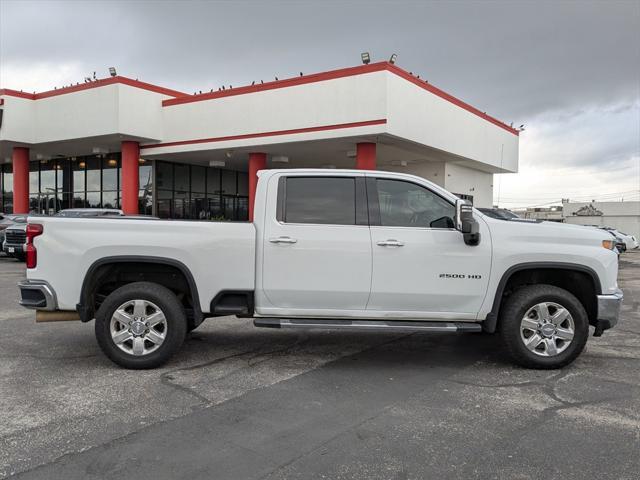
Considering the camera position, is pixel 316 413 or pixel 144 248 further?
pixel 144 248

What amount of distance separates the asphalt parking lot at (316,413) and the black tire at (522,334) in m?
0.18

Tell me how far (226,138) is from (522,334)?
728 inches

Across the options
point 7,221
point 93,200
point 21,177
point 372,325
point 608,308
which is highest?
point 21,177

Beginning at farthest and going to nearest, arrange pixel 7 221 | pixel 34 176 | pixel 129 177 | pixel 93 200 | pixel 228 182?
pixel 34 176 → pixel 228 182 → pixel 93 200 → pixel 129 177 → pixel 7 221

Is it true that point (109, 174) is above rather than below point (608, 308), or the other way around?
above

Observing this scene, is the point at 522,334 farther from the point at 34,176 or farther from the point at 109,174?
the point at 34,176

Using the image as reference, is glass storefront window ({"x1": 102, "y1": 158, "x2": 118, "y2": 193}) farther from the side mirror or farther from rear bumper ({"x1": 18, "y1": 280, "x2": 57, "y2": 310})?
the side mirror

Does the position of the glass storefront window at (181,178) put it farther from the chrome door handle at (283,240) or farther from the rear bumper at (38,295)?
the chrome door handle at (283,240)

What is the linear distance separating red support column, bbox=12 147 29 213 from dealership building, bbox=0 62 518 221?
75 mm

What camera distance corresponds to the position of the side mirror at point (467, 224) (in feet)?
17.1

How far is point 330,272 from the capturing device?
212 inches

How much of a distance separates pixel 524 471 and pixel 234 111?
66.4ft

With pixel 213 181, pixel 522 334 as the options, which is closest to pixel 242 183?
pixel 213 181

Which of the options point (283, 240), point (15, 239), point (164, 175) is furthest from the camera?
point (164, 175)
